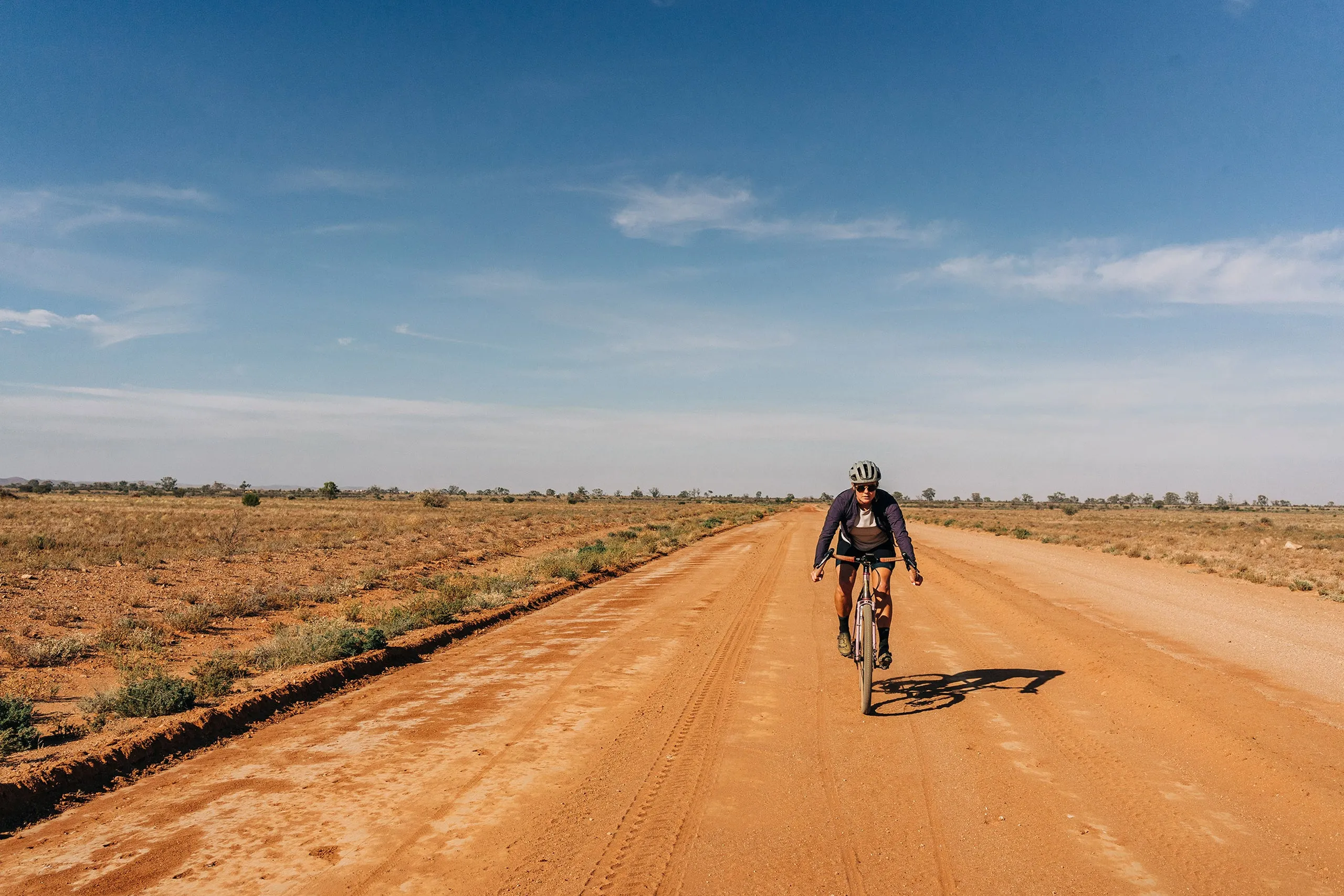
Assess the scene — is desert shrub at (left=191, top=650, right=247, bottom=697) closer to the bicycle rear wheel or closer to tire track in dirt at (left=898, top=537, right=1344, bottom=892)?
the bicycle rear wheel

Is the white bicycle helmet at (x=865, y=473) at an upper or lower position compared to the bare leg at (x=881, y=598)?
upper

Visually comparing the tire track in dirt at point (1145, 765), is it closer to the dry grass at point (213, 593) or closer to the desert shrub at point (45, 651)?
the dry grass at point (213, 593)

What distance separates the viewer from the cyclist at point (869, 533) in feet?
23.8

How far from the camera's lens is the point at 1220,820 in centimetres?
489

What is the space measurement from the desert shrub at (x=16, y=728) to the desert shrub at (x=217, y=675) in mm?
1446

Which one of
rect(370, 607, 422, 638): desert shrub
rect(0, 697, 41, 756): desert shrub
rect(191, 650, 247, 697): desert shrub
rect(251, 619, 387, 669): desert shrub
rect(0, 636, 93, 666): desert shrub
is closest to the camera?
rect(0, 697, 41, 756): desert shrub

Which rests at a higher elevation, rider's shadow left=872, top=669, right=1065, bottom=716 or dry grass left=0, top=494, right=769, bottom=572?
rider's shadow left=872, top=669, right=1065, bottom=716

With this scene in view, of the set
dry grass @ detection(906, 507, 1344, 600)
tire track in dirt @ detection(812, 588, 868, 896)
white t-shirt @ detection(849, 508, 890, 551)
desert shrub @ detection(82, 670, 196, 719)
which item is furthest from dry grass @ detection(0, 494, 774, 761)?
dry grass @ detection(906, 507, 1344, 600)

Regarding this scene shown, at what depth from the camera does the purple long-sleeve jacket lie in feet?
23.5

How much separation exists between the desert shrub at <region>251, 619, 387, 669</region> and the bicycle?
6650mm

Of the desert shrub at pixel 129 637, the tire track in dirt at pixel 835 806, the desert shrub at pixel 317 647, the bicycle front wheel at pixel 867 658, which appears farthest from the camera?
the desert shrub at pixel 129 637

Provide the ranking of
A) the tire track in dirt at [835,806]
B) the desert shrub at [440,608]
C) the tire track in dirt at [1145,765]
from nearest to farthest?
the tire track in dirt at [835,806] < the tire track in dirt at [1145,765] < the desert shrub at [440,608]

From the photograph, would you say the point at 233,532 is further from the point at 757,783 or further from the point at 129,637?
the point at 757,783

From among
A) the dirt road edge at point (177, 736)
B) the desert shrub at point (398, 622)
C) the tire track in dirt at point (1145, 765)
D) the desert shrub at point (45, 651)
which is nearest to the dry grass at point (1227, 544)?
the tire track in dirt at point (1145, 765)
